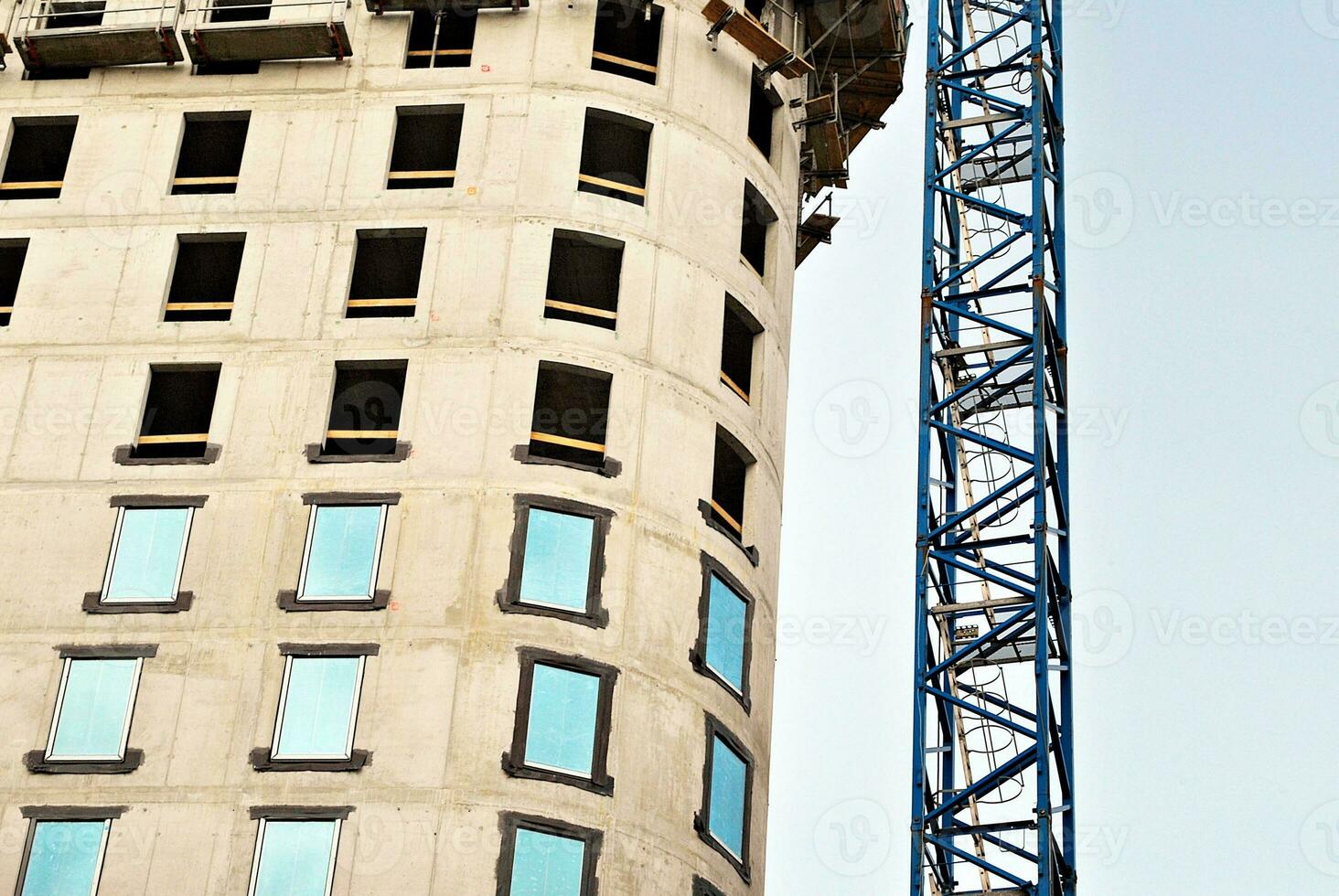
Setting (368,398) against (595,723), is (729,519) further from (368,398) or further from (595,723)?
(368,398)

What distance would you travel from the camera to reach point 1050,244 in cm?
6738

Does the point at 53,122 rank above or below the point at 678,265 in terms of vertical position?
above

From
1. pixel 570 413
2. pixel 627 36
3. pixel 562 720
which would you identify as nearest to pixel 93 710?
pixel 562 720

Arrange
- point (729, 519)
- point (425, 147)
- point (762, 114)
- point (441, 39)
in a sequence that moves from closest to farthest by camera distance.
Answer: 1. point (729, 519)
2. point (425, 147)
3. point (441, 39)
4. point (762, 114)

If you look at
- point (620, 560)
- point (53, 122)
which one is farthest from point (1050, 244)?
point (53, 122)

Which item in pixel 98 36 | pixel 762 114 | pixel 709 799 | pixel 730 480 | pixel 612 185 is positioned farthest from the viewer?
pixel 762 114

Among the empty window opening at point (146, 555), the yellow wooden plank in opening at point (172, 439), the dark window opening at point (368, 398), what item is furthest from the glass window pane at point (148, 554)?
the dark window opening at point (368, 398)

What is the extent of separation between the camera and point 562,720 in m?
54.1

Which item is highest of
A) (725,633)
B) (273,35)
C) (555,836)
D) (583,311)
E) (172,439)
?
(273,35)

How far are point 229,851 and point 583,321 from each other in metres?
16.3

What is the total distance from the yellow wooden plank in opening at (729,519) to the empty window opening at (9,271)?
1916 cm

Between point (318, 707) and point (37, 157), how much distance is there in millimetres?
20670

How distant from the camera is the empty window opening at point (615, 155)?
62500 mm

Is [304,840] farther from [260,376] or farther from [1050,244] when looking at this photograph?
[1050,244]
